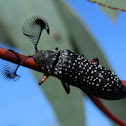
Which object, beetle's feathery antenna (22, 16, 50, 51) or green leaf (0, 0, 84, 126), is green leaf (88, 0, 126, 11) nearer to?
beetle's feathery antenna (22, 16, 50, 51)

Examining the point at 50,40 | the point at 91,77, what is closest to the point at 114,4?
the point at 91,77

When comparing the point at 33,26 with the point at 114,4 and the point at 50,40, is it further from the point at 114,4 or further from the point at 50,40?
the point at 50,40

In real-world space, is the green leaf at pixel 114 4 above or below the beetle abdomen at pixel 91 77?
above

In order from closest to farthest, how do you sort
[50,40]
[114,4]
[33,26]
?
[114,4]
[33,26]
[50,40]

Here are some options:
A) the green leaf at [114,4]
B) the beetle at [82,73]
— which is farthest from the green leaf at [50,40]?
the green leaf at [114,4]

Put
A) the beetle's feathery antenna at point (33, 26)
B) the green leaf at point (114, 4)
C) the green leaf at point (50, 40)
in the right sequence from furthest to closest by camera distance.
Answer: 1. the green leaf at point (50, 40)
2. the beetle's feathery antenna at point (33, 26)
3. the green leaf at point (114, 4)

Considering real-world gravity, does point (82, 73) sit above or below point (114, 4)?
below

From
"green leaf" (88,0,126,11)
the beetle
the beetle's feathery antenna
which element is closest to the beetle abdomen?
the beetle

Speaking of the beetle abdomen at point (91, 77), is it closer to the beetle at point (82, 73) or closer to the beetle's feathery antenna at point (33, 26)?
the beetle at point (82, 73)
